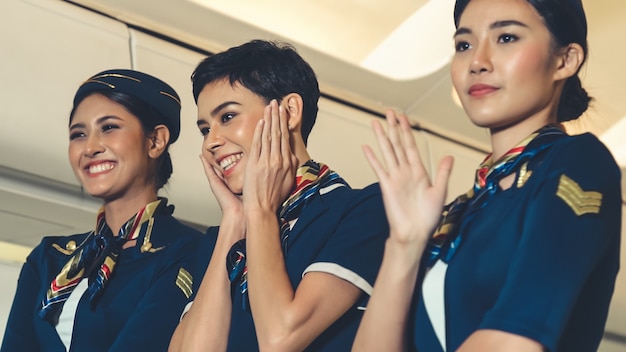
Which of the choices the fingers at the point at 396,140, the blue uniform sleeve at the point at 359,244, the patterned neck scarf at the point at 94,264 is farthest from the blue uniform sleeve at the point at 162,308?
the fingers at the point at 396,140

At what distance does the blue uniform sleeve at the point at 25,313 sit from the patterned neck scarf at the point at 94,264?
11cm

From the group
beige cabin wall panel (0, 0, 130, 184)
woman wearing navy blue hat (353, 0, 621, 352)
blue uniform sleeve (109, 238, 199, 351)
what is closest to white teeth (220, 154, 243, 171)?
blue uniform sleeve (109, 238, 199, 351)

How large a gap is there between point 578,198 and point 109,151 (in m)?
1.40

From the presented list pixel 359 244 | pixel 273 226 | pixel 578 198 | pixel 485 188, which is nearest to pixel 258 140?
pixel 273 226

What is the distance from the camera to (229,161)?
212cm

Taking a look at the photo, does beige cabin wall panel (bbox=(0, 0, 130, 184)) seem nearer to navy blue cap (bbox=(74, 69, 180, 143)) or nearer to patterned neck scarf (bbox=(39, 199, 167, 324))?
navy blue cap (bbox=(74, 69, 180, 143))

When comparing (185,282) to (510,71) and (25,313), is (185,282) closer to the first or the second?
(25,313)

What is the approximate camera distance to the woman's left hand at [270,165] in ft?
6.31

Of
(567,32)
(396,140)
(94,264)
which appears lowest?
(94,264)

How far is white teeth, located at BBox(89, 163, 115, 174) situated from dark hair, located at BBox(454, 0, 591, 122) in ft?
4.01

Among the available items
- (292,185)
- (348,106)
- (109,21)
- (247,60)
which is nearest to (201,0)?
(109,21)

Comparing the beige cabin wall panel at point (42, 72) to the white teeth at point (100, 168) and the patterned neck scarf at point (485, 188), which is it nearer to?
the white teeth at point (100, 168)

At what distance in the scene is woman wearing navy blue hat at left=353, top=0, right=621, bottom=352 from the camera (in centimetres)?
135

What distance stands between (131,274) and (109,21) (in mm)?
1401
